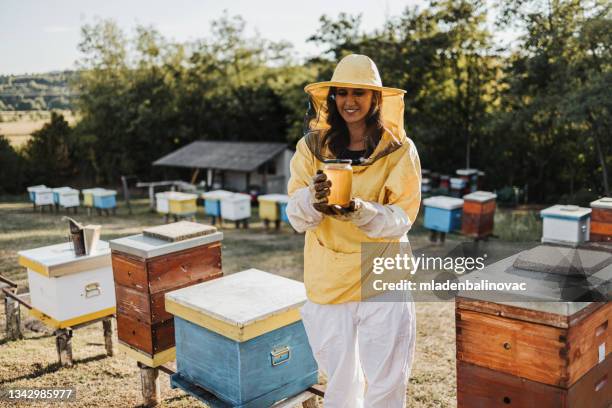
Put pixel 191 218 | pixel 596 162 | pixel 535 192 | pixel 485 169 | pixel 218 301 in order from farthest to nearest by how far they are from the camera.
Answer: pixel 485 169
pixel 535 192
pixel 596 162
pixel 191 218
pixel 218 301

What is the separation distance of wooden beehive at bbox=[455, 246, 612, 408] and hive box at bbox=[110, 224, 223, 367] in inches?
71.6

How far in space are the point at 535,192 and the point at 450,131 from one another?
137 inches

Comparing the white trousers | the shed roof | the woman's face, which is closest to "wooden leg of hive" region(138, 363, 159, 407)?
the white trousers

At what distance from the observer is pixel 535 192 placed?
14164 mm

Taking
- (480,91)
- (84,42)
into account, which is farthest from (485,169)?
(84,42)

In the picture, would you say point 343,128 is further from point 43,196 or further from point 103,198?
point 43,196

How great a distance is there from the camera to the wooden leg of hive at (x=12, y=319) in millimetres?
4609

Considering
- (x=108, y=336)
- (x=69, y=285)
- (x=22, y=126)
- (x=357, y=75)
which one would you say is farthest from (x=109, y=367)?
(x=22, y=126)

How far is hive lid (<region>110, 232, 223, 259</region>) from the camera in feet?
9.86

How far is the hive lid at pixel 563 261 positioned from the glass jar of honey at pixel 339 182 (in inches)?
39.4

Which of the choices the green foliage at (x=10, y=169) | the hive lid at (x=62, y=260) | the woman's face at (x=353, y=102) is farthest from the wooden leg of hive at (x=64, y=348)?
the green foliage at (x=10, y=169)

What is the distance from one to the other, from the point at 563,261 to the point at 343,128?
44.0 inches

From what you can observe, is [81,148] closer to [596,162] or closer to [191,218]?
[191,218]

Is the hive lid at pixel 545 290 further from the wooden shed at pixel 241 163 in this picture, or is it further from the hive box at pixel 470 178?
the wooden shed at pixel 241 163
